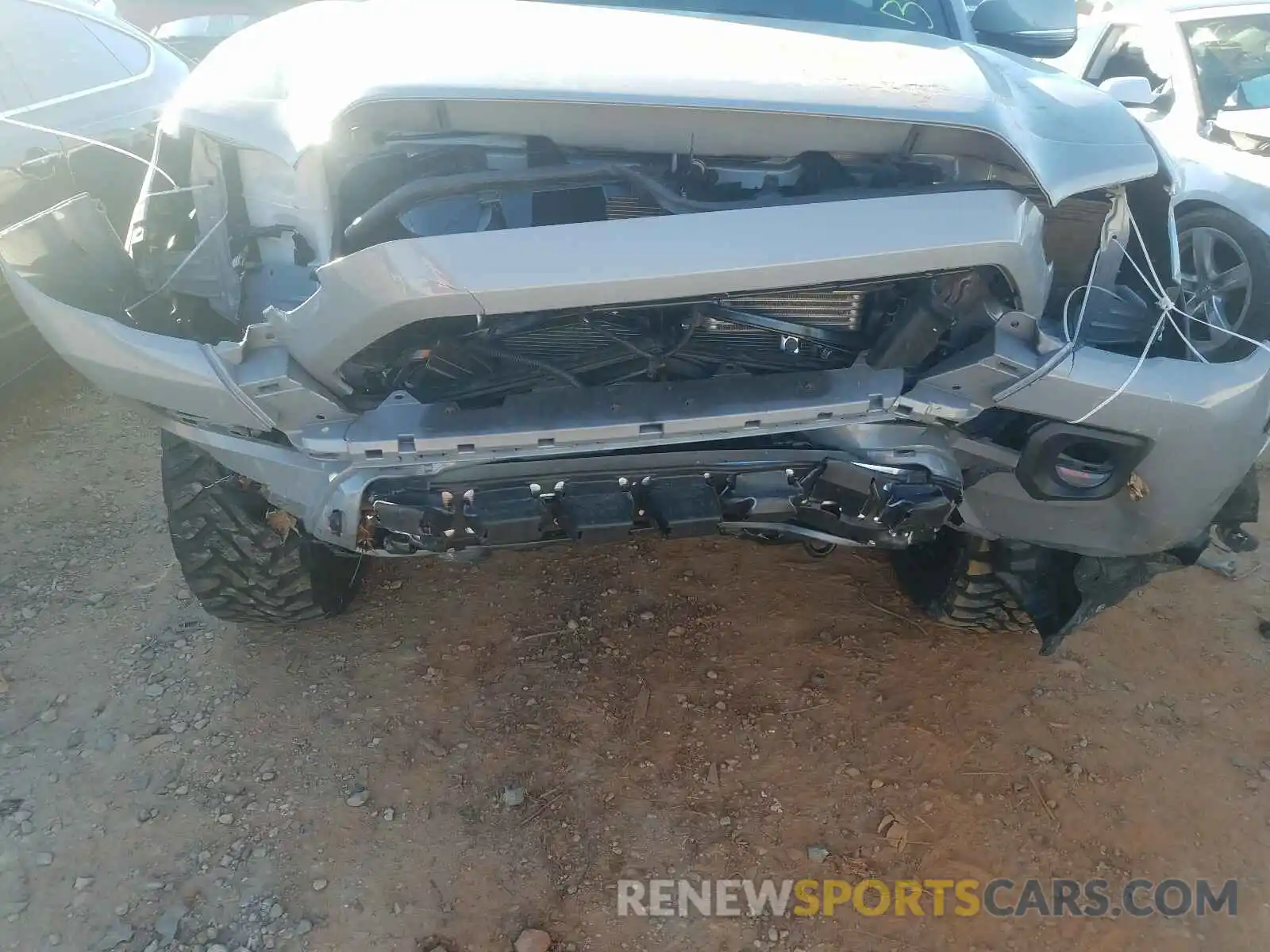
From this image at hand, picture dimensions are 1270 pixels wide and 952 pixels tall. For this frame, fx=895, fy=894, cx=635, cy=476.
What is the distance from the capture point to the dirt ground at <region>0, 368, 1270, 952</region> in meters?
2.19

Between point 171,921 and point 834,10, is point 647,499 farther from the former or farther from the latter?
point 834,10

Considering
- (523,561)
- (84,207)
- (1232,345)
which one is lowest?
(523,561)

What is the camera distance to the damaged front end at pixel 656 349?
1.86 m

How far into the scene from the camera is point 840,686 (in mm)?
2852

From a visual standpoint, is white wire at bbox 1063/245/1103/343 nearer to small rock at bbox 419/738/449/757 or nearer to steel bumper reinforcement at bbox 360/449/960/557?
steel bumper reinforcement at bbox 360/449/960/557

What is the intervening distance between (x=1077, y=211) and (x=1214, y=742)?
5.57ft

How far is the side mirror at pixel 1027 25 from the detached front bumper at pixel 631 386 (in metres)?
1.43

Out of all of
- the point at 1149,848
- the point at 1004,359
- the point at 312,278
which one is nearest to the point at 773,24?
the point at 1004,359

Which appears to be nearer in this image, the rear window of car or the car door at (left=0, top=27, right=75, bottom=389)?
the car door at (left=0, top=27, right=75, bottom=389)

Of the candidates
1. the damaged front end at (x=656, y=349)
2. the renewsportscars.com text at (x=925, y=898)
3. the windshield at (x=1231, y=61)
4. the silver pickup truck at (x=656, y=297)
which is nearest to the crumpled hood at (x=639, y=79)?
the silver pickup truck at (x=656, y=297)

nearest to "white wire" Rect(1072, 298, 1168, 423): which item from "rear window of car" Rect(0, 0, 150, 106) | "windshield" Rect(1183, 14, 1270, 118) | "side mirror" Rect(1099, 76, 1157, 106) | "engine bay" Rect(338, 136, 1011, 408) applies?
"engine bay" Rect(338, 136, 1011, 408)

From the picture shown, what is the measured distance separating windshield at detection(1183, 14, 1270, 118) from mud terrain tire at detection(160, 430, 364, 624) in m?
4.89

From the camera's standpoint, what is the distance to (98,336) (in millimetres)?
1998

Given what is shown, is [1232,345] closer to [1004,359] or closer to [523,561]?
[1004,359]
